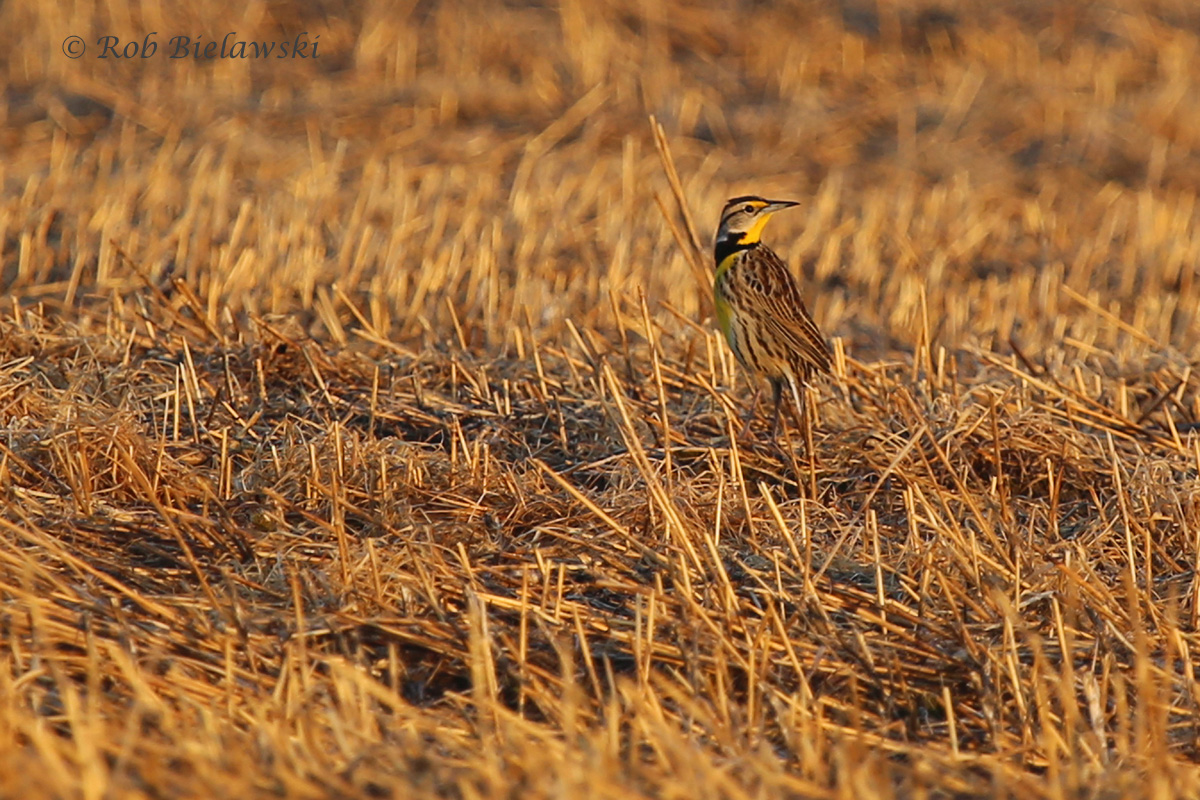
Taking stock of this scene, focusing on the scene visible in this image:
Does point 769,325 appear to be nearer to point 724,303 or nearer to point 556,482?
point 724,303

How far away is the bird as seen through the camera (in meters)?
6.46

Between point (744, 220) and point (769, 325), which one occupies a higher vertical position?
point (744, 220)

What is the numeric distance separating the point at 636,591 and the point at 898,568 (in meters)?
0.91

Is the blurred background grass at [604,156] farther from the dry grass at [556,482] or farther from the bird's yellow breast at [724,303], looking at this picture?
the bird's yellow breast at [724,303]

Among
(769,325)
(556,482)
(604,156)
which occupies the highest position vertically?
(604,156)

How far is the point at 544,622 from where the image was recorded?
4688 millimetres

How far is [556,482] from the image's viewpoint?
5.44 m

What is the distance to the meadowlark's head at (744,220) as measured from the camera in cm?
684

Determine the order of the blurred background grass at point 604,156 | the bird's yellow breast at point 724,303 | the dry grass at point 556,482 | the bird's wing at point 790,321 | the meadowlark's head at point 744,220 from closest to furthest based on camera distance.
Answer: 1. the dry grass at point 556,482
2. the bird's wing at point 790,321
3. the bird's yellow breast at point 724,303
4. the meadowlark's head at point 744,220
5. the blurred background grass at point 604,156

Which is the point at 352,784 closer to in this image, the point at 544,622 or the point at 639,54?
the point at 544,622

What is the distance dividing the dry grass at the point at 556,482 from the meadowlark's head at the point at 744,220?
578 mm

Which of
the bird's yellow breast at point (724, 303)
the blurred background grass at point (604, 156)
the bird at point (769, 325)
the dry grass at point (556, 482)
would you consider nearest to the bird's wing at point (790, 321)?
the bird at point (769, 325)

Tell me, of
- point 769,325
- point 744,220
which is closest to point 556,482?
point 769,325

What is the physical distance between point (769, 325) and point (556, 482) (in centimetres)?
141
